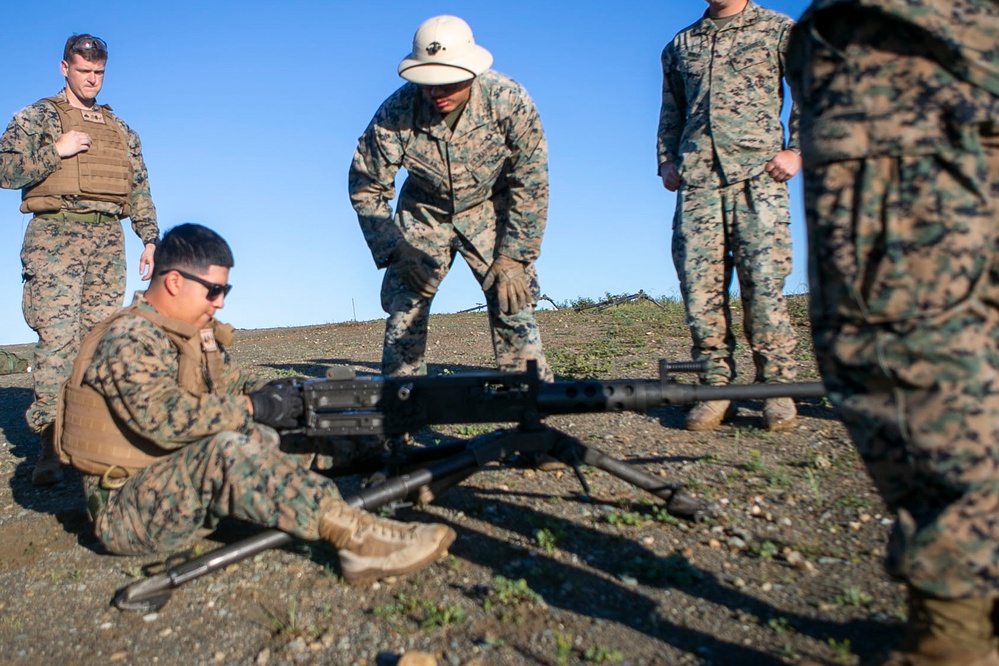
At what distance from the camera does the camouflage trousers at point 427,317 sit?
18.9 feet

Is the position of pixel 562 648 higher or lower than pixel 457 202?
lower

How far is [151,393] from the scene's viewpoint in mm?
3898

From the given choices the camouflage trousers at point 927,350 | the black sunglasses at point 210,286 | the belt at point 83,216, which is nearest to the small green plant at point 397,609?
the black sunglasses at point 210,286

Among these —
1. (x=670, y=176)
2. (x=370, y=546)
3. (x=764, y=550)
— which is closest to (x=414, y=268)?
(x=670, y=176)

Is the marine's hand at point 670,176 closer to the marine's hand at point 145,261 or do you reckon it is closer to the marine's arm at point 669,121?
the marine's arm at point 669,121

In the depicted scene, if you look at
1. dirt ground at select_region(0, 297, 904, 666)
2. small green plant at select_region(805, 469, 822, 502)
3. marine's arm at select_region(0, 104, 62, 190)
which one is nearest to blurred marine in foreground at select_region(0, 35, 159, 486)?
marine's arm at select_region(0, 104, 62, 190)

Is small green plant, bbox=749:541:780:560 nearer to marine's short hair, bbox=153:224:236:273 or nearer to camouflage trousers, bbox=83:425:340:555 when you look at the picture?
camouflage trousers, bbox=83:425:340:555

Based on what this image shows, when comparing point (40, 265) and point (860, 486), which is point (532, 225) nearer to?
point (860, 486)

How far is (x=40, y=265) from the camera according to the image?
6402 millimetres

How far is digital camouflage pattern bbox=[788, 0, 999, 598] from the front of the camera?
7.46 feet

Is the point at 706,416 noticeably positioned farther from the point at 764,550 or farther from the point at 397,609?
the point at 397,609

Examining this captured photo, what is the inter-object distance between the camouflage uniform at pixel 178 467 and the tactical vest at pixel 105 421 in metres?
0.05

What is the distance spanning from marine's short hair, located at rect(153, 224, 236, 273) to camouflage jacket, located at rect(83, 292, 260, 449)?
0.32 m

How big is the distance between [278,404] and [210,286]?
64cm
